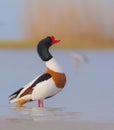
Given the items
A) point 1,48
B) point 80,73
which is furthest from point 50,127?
point 1,48

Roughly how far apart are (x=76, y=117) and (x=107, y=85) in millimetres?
2225

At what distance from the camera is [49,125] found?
3.94m

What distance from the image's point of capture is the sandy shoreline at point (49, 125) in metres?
3.84

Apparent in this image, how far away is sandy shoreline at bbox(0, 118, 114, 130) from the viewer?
3.84 meters

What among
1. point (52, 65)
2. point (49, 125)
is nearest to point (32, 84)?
point (52, 65)

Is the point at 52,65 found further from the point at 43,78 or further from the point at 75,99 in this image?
the point at 75,99

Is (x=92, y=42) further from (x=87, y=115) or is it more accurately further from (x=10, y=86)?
(x=87, y=115)

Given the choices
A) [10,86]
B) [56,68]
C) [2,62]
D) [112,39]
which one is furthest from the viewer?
[112,39]

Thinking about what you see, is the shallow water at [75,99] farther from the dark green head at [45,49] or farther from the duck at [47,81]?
the dark green head at [45,49]

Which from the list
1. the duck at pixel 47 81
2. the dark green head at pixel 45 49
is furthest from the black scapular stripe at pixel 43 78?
the dark green head at pixel 45 49

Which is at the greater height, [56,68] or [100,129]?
[56,68]

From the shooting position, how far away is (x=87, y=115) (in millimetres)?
4547

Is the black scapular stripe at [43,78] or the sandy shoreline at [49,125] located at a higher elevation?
the black scapular stripe at [43,78]

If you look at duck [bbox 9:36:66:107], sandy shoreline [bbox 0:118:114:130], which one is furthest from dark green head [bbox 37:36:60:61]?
sandy shoreline [bbox 0:118:114:130]
